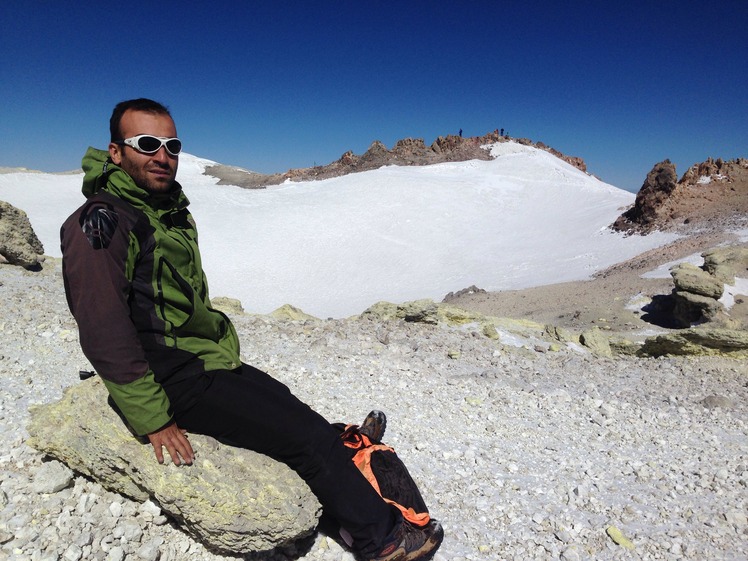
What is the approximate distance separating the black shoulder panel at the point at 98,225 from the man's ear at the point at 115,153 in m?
0.38

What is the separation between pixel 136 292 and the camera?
90.1 inches

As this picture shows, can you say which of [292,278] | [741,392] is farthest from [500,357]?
[292,278]

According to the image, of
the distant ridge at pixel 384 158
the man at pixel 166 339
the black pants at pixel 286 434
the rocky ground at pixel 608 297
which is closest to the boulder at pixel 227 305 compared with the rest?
the man at pixel 166 339

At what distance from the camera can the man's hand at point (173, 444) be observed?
240cm

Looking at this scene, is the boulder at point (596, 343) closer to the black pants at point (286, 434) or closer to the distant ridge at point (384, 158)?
the black pants at point (286, 434)

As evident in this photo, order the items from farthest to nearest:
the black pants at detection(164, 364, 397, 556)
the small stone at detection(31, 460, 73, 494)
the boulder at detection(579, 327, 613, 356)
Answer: the boulder at detection(579, 327, 613, 356) → the small stone at detection(31, 460, 73, 494) → the black pants at detection(164, 364, 397, 556)

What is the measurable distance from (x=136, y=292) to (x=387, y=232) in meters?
23.1

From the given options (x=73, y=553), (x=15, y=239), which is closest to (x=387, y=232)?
(x=15, y=239)

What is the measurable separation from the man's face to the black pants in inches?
40.4

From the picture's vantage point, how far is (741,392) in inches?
245

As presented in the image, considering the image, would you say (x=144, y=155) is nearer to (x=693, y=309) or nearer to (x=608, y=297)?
(x=693, y=309)

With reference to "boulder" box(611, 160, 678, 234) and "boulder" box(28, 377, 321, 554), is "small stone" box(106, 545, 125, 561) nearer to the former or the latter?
"boulder" box(28, 377, 321, 554)

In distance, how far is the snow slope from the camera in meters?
19.7

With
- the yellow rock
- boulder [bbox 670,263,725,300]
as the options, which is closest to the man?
the yellow rock
